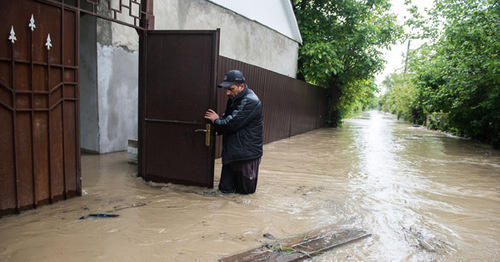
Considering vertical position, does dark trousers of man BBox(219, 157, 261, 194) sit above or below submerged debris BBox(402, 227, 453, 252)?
above

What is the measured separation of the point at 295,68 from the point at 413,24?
912 cm

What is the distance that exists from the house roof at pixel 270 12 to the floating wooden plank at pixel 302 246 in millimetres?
8247

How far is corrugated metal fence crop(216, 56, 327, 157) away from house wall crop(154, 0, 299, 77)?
139 cm

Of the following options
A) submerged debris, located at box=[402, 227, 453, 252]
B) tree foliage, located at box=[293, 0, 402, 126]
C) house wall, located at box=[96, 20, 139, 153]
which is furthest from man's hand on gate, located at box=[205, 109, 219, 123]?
tree foliage, located at box=[293, 0, 402, 126]

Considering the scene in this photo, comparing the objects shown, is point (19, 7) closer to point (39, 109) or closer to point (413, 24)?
point (39, 109)

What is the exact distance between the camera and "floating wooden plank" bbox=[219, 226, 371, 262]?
10.1 ft

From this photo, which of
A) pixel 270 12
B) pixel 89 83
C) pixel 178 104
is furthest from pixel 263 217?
pixel 270 12

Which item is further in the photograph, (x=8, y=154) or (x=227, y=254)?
(x=8, y=154)

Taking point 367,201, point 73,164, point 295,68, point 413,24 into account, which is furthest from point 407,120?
point 73,164

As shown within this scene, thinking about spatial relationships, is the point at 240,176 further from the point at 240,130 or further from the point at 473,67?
the point at 473,67

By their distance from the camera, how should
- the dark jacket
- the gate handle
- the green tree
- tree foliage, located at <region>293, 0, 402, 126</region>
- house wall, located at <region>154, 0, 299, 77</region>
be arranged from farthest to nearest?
tree foliage, located at <region>293, 0, 402, 126</region> < the green tree < house wall, located at <region>154, 0, 299, 77</region> < the gate handle < the dark jacket

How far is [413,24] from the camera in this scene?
2033 centimetres

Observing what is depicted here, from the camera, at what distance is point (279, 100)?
11.9 m

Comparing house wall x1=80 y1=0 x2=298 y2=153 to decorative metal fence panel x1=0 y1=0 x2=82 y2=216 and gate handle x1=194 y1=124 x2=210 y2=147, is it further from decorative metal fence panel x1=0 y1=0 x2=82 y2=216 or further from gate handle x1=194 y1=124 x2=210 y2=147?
gate handle x1=194 y1=124 x2=210 y2=147
